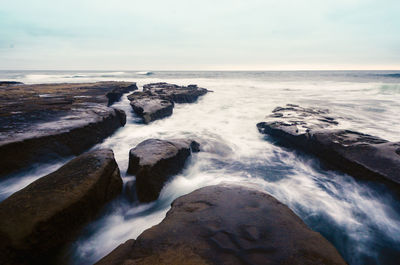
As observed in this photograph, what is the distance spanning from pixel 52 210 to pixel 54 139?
2.29m

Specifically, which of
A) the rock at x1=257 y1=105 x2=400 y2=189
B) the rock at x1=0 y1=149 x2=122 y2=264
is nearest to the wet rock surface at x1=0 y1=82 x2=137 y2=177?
the rock at x1=0 y1=149 x2=122 y2=264

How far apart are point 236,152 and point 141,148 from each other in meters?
2.69

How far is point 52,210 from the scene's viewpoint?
199 centimetres

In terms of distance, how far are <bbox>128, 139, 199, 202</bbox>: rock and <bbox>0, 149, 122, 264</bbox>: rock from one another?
0.45 meters

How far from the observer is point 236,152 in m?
5.35

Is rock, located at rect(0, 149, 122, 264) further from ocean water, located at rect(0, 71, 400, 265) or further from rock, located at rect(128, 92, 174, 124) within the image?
rock, located at rect(128, 92, 174, 124)

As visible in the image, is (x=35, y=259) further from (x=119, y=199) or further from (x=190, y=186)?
(x=190, y=186)

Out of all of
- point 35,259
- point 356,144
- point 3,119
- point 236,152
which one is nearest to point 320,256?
point 35,259

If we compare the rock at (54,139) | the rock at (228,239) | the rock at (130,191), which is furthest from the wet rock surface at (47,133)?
the rock at (228,239)

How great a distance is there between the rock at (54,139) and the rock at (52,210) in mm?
1243

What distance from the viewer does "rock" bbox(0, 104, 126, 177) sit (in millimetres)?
3199

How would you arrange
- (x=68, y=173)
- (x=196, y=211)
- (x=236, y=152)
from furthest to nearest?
(x=236, y=152)
(x=68, y=173)
(x=196, y=211)

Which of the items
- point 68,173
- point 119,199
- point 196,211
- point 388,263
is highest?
point 68,173

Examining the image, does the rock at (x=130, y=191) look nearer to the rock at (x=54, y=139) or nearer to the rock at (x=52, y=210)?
the rock at (x=52, y=210)
